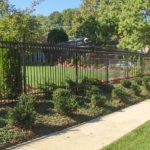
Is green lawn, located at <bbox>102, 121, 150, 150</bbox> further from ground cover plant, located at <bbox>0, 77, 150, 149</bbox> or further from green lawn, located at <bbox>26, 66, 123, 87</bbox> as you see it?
green lawn, located at <bbox>26, 66, 123, 87</bbox>

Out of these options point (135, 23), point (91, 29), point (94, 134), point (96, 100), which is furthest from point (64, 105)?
point (91, 29)

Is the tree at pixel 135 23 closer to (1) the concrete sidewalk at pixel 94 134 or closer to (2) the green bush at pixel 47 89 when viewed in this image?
(2) the green bush at pixel 47 89

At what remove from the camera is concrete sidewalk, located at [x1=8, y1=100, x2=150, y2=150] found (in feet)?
27.6

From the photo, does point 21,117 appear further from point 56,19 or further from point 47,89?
point 56,19

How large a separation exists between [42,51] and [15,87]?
6.11 feet

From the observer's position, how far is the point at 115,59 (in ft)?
68.7

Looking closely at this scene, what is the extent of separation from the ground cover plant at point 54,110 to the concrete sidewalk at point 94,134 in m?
0.33

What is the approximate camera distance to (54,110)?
11.5 metres

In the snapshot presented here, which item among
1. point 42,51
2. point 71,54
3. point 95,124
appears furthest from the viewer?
point 71,54

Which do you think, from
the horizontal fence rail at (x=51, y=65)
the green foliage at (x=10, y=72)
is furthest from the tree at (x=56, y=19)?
the green foliage at (x=10, y=72)

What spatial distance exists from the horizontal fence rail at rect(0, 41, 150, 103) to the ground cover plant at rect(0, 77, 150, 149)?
53cm

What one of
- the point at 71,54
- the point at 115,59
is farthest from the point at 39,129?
the point at 115,59

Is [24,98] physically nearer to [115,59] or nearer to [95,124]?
[95,124]

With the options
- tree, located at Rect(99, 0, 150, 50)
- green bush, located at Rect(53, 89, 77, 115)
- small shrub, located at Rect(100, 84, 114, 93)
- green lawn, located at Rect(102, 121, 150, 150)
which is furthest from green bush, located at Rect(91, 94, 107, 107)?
tree, located at Rect(99, 0, 150, 50)
